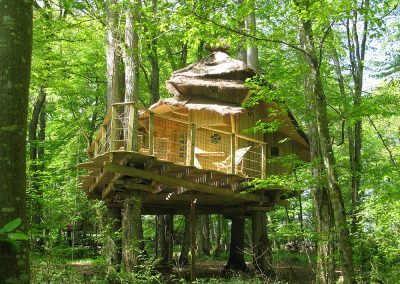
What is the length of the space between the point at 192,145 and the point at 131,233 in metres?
2.47

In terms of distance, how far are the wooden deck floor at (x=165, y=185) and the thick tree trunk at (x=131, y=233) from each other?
0.31 meters

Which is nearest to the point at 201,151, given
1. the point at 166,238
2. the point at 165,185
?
the point at 165,185

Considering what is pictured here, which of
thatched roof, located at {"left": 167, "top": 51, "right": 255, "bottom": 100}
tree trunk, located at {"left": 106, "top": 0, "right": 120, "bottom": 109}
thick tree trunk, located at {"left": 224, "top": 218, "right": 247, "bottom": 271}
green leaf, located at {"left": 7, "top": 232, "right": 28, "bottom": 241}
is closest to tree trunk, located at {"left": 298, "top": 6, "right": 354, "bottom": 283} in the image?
thatched roof, located at {"left": 167, "top": 51, "right": 255, "bottom": 100}

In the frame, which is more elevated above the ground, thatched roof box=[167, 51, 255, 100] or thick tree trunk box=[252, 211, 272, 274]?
thatched roof box=[167, 51, 255, 100]

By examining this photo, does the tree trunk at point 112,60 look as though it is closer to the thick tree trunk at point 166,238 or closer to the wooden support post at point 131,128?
the wooden support post at point 131,128

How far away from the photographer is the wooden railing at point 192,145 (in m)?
9.69

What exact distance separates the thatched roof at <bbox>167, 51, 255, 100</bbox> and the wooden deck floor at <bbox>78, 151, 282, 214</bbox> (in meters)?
3.44

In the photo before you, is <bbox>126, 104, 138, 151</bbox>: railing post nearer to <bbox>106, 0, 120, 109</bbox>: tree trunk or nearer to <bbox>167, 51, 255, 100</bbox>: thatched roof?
<bbox>106, 0, 120, 109</bbox>: tree trunk

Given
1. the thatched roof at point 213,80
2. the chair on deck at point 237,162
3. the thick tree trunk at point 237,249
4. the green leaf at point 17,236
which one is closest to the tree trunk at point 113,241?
the chair on deck at point 237,162

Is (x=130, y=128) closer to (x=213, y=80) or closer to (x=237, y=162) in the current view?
(x=237, y=162)

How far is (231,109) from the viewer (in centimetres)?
1224

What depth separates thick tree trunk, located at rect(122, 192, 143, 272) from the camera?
28.8 feet

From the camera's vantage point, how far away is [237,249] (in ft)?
54.1

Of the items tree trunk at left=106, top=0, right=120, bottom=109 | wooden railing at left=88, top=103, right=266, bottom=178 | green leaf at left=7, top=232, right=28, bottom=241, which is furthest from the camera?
tree trunk at left=106, top=0, right=120, bottom=109
